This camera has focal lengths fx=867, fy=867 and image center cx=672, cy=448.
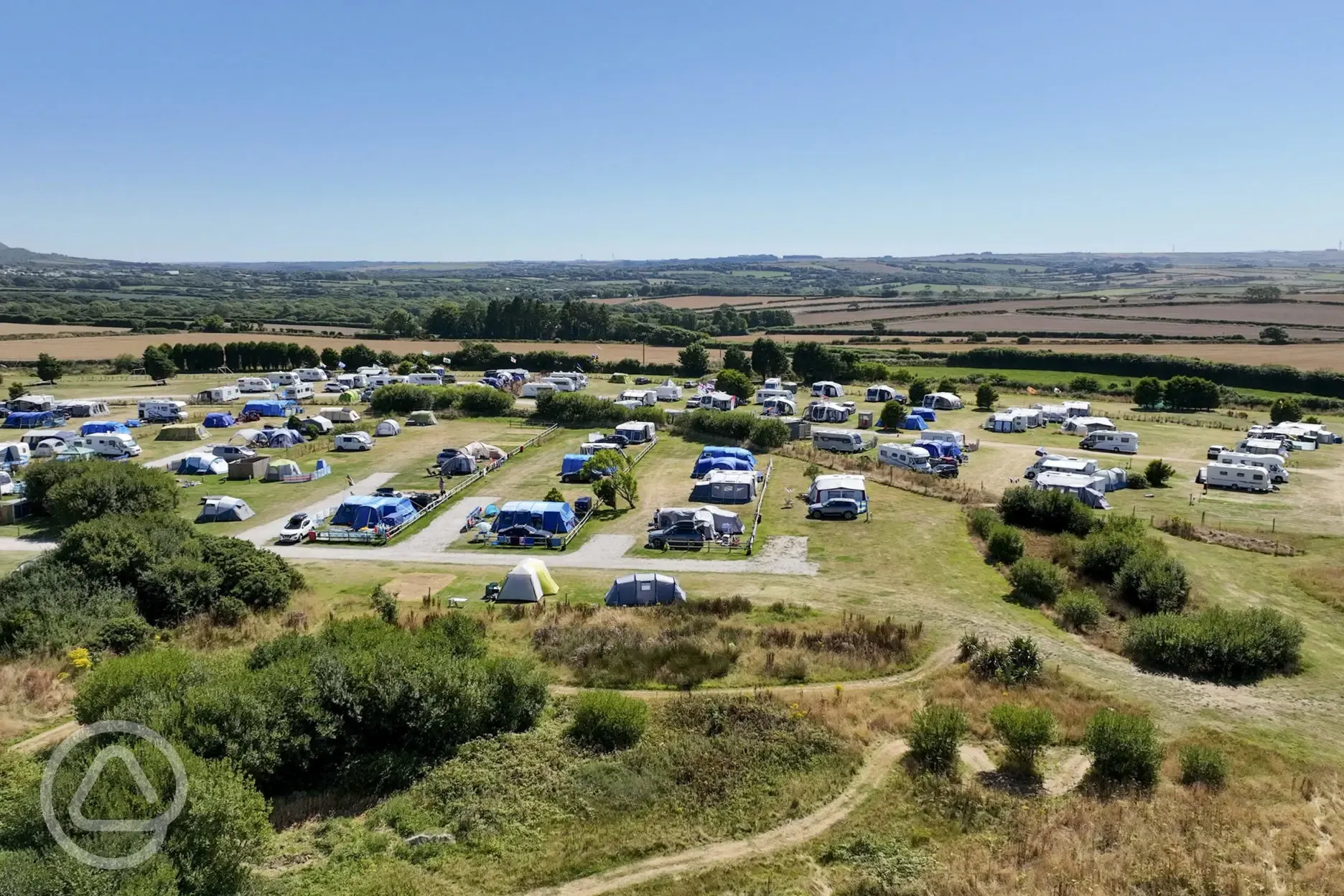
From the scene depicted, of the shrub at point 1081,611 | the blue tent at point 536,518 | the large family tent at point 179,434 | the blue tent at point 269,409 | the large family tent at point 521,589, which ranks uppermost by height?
the blue tent at point 269,409

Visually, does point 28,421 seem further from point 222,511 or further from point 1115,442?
point 1115,442

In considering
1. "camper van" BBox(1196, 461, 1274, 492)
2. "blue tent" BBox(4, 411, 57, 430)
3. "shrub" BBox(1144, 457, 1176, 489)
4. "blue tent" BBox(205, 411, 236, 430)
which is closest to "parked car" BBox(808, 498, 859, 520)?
"shrub" BBox(1144, 457, 1176, 489)

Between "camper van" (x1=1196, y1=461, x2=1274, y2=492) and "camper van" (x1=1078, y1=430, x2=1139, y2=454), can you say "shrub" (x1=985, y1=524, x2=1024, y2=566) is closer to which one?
"camper van" (x1=1196, y1=461, x2=1274, y2=492)

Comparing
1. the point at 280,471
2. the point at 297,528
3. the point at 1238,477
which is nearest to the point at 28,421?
A: the point at 280,471

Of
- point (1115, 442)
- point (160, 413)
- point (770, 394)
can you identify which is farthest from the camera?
point (770, 394)

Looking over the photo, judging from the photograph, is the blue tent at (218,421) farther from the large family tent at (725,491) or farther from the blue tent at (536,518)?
the large family tent at (725,491)

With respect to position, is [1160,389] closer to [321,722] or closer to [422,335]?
[321,722]

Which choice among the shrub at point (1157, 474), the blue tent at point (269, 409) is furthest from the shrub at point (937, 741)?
the blue tent at point (269, 409)
